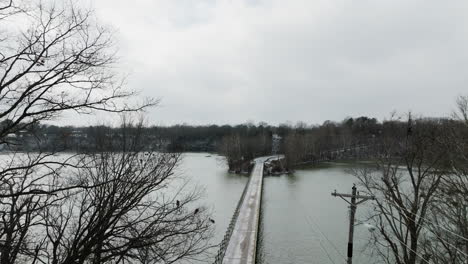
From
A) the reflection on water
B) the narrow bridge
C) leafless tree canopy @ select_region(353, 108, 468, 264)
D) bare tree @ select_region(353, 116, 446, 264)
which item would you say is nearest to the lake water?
the reflection on water

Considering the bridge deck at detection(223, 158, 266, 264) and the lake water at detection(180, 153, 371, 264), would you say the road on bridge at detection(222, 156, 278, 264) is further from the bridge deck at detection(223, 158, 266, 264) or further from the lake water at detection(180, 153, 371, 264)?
the lake water at detection(180, 153, 371, 264)

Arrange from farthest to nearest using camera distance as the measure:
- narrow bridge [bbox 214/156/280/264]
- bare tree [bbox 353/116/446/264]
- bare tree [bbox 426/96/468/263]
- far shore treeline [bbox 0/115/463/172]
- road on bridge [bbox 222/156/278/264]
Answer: road on bridge [bbox 222/156/278/264]
narrow bridge [bbox 214/156/280/264]
bare tree [bbox 353/116/446/264]
bare tree [bbox 426/96/468/263]
far shore treeline [bbox 0/115/463/172]

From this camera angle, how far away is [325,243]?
20.5 meters

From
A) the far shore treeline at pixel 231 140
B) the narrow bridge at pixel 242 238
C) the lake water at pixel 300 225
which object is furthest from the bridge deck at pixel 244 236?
the far shore treeline at pixel 231 140

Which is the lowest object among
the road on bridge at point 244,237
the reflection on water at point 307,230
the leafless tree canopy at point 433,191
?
the reflection on water at point 307,230

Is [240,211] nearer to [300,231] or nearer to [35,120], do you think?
[300,231]

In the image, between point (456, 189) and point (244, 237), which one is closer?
point (456, 189)

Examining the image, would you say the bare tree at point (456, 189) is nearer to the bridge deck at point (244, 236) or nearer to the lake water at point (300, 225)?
the lake water at point (300, 225)

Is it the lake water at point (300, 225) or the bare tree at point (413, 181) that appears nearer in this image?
the bare tree at point (413, 181)

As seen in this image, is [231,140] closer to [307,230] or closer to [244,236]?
[307,230]

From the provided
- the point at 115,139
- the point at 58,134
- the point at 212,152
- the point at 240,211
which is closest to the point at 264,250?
the point at 240,211

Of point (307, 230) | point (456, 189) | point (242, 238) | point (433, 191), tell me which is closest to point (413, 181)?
point (433, 191)

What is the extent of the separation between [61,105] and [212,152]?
109807mm

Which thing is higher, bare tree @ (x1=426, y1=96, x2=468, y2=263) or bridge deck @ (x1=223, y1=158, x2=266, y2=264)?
bare tree @ (x1=426, y1=96, x2=468, y2=263)
